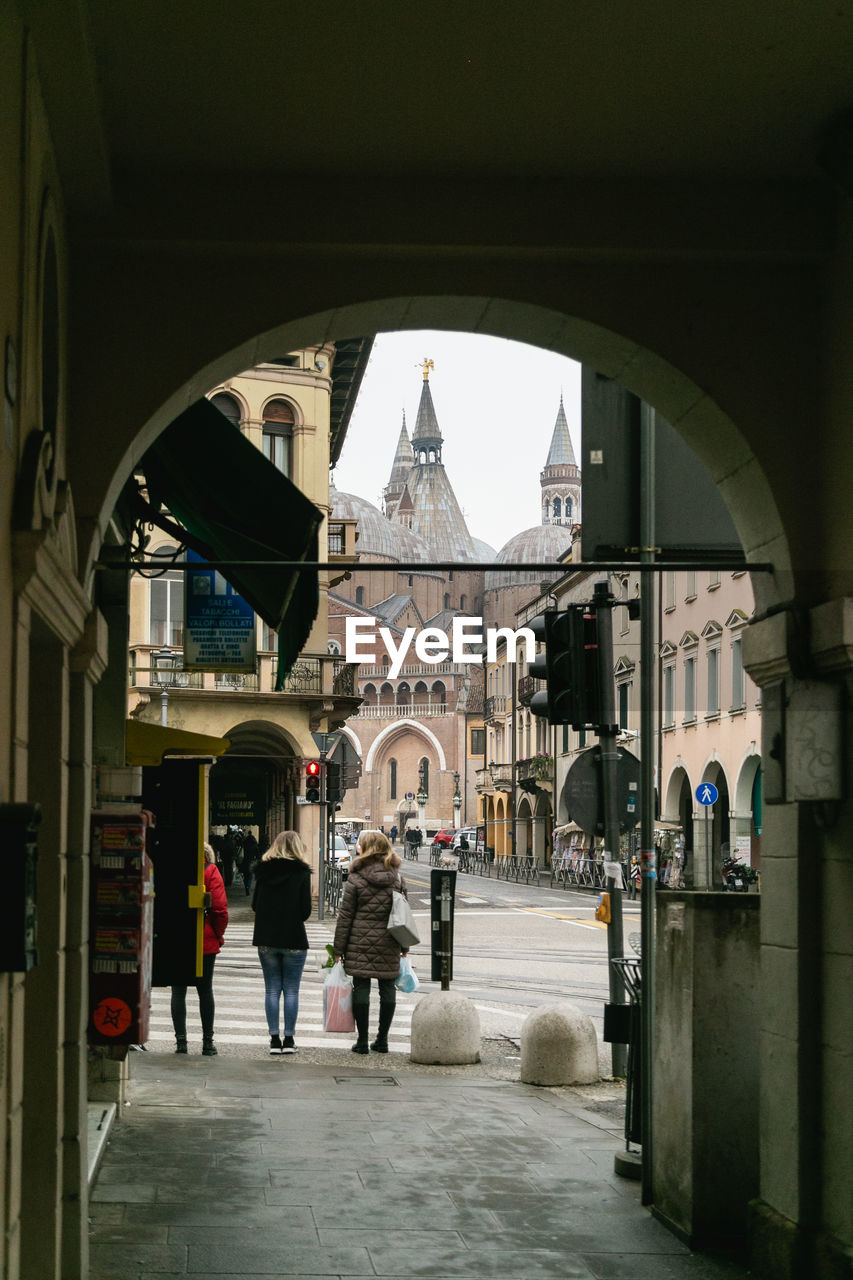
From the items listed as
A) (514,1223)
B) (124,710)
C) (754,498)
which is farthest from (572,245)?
(514,1223)

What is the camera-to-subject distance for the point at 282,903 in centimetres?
1193

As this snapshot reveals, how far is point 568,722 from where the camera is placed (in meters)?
8.98

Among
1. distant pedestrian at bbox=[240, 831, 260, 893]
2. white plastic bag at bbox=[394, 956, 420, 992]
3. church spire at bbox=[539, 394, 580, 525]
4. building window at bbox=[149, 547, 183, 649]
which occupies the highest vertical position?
church spire at bbox=[539, 394, 580, 525]

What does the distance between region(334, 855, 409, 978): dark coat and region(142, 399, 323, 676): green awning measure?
427 cm

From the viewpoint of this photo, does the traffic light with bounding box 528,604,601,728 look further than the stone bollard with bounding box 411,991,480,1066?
No

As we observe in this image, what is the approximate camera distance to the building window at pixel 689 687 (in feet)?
146

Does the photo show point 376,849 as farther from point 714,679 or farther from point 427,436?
point 427,436

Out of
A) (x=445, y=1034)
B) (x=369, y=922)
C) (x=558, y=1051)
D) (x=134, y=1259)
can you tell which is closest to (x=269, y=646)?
(x=369, y=922)

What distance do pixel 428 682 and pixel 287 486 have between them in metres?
136

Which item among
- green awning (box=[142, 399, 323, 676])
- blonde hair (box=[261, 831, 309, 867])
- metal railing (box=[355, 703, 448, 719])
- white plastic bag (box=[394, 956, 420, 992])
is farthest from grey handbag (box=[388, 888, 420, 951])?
metal railing (box=[355, 703, 448, 719])

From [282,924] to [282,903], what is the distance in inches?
Answer: 6.3

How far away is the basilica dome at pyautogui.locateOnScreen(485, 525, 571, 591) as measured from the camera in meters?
160

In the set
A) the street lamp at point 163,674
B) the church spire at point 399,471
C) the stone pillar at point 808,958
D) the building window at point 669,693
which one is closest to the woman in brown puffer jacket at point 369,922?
the stone pillar at point 808,958

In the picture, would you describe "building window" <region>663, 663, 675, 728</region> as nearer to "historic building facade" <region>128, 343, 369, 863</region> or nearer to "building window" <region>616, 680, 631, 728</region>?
"building window" <region>616, 680, 631, 728</region>
